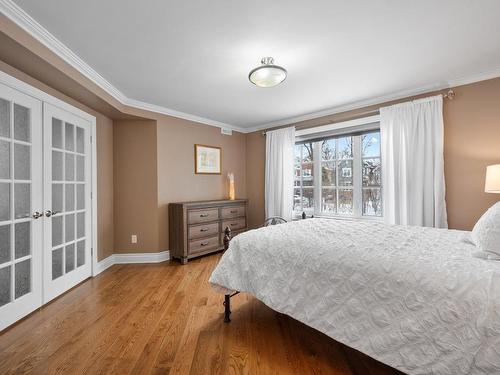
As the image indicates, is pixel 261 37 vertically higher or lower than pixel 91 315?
higher

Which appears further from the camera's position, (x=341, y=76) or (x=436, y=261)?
(x=341, y=76)

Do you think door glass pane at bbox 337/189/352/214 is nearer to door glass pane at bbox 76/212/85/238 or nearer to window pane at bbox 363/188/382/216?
window pane at bbox 363/188/382/216

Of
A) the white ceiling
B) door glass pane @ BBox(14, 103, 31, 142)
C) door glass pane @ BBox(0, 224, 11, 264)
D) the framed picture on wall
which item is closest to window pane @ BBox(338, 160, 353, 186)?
the white ceiling

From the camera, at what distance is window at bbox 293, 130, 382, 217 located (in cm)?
366

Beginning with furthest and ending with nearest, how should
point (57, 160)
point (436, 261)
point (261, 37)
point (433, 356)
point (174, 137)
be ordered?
point (174, 137) → point (57, 160) → point (261, 37) → point (436, 261) → point (433, 356)

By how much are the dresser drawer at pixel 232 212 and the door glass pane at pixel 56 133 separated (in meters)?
2.42

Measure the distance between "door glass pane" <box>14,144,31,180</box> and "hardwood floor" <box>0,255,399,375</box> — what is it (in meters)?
1.32

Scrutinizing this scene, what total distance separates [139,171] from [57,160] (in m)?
1.17

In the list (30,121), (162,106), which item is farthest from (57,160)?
(162,106)

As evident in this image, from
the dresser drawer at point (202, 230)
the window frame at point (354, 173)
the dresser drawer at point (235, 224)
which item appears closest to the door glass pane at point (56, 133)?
the dresser drawer at point (202, 230)

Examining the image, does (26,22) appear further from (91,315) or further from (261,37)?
(91,315)

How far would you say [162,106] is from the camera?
3.72m

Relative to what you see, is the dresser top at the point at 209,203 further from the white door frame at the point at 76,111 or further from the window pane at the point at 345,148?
the window pane at the point at 345,148

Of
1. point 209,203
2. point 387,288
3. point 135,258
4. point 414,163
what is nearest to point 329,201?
point 414,163
